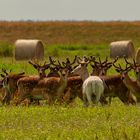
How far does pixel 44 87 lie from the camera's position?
20.7 meters

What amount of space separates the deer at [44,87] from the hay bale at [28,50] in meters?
18.8

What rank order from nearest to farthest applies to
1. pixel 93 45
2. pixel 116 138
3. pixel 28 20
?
pixel 116 138 → pixel 93 45 → pixel 28 20

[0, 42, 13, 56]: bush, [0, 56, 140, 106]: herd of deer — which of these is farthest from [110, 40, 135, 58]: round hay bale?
[0, 56, 140, 106]: herd of deer

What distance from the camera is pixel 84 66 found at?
72.2 feet

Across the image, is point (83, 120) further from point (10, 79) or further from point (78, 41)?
point (78, 41)

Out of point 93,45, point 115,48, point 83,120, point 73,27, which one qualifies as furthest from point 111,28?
point 83,120

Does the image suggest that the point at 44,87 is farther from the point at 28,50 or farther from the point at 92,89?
the point at 28,50

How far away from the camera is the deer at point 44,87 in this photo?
813 inches

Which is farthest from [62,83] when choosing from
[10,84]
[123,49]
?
[123,49]

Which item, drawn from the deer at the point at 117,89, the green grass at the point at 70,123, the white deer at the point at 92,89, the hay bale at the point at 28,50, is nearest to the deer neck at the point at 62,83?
the white deer at the point at 92,89

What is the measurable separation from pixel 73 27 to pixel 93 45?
9.02m

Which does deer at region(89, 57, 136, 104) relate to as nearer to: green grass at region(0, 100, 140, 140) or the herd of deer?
the herd of deer

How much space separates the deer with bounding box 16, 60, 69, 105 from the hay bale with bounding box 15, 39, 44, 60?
18.8 m

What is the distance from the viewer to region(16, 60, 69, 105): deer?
20641mm
